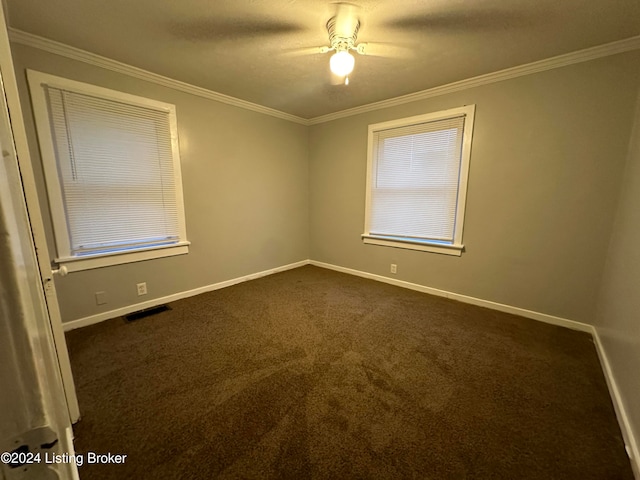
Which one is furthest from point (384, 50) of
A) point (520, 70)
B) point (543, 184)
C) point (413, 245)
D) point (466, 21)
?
point (413, 245)

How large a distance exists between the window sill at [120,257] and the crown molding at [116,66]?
164 cm

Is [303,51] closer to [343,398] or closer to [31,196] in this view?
[31,196]

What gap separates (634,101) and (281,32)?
269cm

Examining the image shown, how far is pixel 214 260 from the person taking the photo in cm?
328

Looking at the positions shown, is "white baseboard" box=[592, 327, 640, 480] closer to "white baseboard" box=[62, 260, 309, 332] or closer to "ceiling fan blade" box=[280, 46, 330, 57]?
"ceiling fan blade" box=[280, 46, 330, 57]

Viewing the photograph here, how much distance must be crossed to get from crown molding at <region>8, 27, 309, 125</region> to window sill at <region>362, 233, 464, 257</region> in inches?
89.0

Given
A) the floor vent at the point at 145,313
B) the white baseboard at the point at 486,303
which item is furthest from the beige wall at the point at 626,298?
the floor vent at the point at 145,313

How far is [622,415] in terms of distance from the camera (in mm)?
1407

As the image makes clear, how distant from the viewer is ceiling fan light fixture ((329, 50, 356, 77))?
178cm

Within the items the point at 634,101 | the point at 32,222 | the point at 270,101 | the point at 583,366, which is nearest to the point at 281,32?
the point at 270,101

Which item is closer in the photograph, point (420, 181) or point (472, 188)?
point (472, 188)

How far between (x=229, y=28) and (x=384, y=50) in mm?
1198

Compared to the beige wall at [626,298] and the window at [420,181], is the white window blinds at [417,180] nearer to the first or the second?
the window at [420,181]

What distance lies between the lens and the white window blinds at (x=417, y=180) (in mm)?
2899
